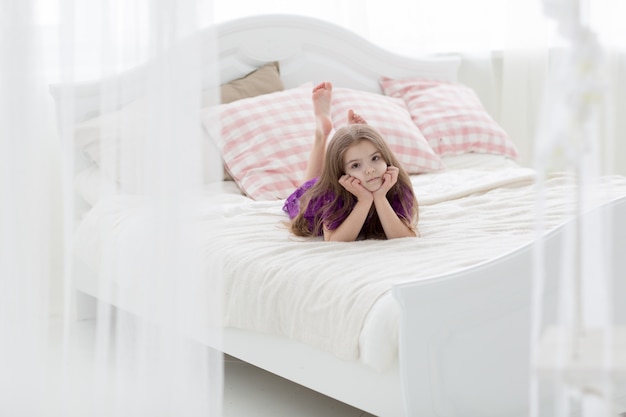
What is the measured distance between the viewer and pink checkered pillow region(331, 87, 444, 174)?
132 inches

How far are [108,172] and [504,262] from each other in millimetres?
777

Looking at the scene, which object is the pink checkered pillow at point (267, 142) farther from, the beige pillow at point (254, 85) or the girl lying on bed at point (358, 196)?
the girl lying on bed at point (358, 196)

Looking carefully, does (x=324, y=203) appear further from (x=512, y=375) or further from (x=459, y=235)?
(x=512, y=375)

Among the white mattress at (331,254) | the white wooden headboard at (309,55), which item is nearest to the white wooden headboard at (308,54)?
the white wooden headboard at (309,55)

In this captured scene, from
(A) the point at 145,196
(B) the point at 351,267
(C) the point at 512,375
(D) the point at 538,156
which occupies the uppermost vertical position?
(D) the point at 538,156

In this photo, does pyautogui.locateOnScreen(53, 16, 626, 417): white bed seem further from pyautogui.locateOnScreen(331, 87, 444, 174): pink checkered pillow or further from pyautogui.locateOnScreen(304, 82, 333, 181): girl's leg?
pyautogui.locateOnScreen(331, 87, 444, 174): pink checkered pillow

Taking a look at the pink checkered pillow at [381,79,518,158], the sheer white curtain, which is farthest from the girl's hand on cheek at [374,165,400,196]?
the pink checkered pillow at [381,79,518,158]

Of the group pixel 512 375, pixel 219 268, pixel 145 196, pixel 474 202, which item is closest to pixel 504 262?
pixel 512 375

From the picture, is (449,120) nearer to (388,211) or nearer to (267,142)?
(267,142)

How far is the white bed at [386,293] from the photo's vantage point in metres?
1.98

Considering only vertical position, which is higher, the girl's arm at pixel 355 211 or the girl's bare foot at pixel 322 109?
the girl's bare foot at pixel 322 109

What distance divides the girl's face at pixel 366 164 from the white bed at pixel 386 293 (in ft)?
0.49

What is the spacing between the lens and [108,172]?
2.01m

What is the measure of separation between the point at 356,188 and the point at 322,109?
64 centimetres
